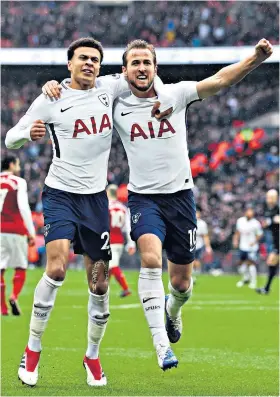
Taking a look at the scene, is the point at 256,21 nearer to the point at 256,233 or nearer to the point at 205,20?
the point at 205,20

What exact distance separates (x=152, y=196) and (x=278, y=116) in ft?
117

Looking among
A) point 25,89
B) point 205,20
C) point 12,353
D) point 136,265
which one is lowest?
point 136,265

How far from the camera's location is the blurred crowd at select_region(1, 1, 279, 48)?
36.7 meters

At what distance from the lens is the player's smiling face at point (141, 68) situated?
23.5ft

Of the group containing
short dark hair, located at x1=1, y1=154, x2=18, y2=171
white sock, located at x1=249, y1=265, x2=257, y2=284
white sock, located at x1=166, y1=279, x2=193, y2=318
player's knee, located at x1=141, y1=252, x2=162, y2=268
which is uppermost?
short dark hair, located at x1=1, y1=154, x2=18, y2=171

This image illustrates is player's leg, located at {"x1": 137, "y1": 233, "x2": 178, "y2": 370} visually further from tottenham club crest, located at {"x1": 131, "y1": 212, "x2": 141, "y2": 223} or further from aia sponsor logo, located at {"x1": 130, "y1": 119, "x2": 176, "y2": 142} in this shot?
aia sponsor logo, located at {"x1": 130, "y1": 119, "x2": 176, "y2": 142}

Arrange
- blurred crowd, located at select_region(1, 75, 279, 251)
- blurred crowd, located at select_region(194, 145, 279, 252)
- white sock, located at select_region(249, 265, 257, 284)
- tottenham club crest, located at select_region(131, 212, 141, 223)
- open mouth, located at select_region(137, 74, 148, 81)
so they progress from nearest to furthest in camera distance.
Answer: open mouth, located at select_region(137, 74, 148, 81) → tottenham club crest, located at select_region(131, 212, 141, 223) → white sock, located at select_region(249, 265, 257, 284) → blurred crowd, located at select_region(194, 145, 279, 252) → blurred crowd, located at select_region(1, 75, 279, 251)

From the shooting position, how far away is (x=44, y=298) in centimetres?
714

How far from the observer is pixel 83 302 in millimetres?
16594

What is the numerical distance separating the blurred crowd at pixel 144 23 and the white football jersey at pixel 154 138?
96.5 ft

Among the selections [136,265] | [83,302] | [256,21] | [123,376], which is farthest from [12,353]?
[256,21]

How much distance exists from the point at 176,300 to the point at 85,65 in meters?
2.42

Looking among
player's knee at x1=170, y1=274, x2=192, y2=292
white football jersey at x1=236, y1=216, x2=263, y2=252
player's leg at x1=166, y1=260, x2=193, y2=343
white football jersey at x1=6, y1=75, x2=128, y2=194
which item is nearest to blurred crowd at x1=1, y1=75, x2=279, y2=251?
white football jersey at x1=236, y1=216, x2=263, y2=252

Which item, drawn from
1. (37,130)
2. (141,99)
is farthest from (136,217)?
(37,130)
